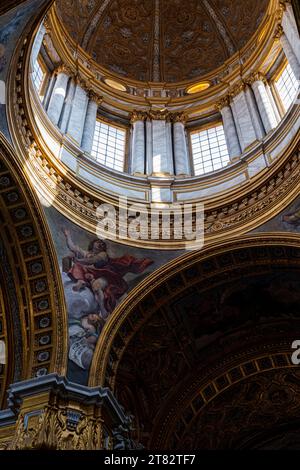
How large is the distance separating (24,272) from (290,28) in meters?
10.9

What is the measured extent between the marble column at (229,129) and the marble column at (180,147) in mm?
1376

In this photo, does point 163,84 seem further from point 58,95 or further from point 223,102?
point 58,95

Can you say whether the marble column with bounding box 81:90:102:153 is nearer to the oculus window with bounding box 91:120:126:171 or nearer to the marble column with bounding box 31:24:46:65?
the oculus window with bounding box 91:120:126:171

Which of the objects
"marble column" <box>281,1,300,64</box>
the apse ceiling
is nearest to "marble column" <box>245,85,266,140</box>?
"marble column" <box>281,1,300,64</box>

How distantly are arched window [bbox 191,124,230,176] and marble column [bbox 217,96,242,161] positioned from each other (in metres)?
0.29

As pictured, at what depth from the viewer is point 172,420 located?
15.9m

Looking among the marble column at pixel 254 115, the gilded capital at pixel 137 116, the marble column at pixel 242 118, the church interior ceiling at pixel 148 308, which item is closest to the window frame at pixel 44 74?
the gilded capital at pixel 137 116

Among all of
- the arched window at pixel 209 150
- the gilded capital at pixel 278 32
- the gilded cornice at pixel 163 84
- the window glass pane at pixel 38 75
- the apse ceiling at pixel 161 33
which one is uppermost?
the apse ceiling at pixel 161 33

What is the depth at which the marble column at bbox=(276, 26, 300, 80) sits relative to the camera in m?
17.0

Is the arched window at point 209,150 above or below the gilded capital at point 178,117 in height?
below

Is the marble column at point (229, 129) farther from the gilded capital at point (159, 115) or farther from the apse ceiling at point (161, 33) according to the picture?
the apse ceiling at point (161, 33)

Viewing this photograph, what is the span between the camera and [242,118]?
61.6ft

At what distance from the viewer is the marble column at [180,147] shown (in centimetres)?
1836

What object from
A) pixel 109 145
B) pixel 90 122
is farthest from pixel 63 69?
pixel 109 145
